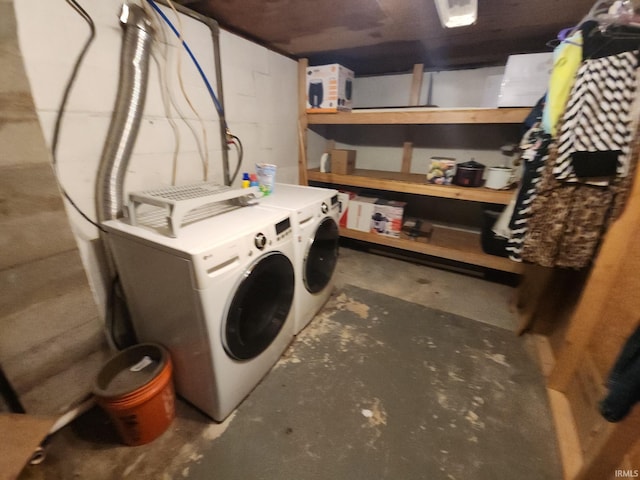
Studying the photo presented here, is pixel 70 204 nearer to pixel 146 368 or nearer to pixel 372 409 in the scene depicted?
pixel 146 368

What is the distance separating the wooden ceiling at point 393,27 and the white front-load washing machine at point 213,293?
106cm

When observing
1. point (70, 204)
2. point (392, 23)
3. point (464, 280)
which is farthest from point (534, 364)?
point (70, 204)

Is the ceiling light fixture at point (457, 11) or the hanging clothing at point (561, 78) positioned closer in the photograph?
the hanging clothing at point (561, 78)

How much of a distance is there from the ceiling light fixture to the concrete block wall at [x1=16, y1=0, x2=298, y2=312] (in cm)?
118

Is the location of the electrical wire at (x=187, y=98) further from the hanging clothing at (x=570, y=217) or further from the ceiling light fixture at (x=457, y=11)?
the hanging clothing at (x=570, y=217)

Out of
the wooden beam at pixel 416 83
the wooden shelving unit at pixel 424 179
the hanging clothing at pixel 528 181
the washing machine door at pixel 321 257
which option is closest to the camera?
the hanging clothing at pixel 528 181

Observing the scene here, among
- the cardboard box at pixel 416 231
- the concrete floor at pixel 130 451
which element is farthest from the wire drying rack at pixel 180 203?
the cardboard box at pixel 416 231

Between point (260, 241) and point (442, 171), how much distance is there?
156 cm

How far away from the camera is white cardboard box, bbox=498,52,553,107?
1.52 m

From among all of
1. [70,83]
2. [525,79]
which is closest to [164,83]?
[70,83]

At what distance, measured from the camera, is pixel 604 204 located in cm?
110

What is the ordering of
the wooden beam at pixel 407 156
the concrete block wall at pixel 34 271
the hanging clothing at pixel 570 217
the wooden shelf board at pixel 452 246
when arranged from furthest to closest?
the wooden beam at pixel 407 156 → the wooden shelf board at pixel 452 246 → the hanging clothing at pixel 570 217 → the concrete block wall at pixel 34 271

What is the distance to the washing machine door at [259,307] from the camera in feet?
3.31

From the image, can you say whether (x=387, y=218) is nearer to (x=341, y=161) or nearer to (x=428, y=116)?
(x=341, y=161)
